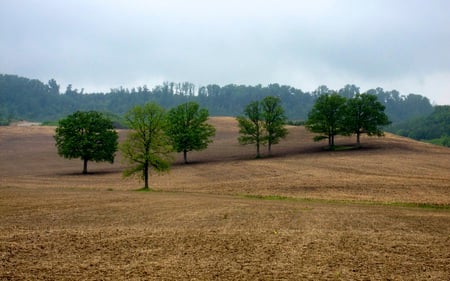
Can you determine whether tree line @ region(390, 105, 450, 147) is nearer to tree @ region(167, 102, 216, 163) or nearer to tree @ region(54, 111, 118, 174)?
tree @ region(167, 102, 216, 163)

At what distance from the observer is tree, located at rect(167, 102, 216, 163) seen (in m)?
80.6

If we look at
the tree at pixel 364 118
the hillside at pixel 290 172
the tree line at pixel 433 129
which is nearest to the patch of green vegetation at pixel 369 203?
the hillside at pixel 290 172

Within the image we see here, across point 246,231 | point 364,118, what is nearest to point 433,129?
point 364,118

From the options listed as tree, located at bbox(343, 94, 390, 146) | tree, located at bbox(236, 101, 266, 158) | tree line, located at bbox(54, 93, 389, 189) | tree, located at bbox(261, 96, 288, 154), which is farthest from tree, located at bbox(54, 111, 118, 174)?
tree, located at bbox(343, 94, 390, 146)

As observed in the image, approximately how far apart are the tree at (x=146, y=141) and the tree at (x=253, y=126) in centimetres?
3779

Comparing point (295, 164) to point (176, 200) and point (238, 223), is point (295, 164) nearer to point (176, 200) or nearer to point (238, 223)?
point (176, 200)

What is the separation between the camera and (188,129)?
81.9 meters

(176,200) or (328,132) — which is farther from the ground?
(328,132)

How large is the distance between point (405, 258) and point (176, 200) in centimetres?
2215

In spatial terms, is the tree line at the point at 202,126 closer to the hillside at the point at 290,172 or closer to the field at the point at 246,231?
the hillside at the point at 290,172

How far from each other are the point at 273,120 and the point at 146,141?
4233cm

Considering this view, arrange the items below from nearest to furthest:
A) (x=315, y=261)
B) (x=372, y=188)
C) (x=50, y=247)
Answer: (x=315, y=261)
(x=50, y=247)
(x=372, y=188)

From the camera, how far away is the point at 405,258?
15977 millimetres

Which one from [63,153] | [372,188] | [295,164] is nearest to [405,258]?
[372,188]
